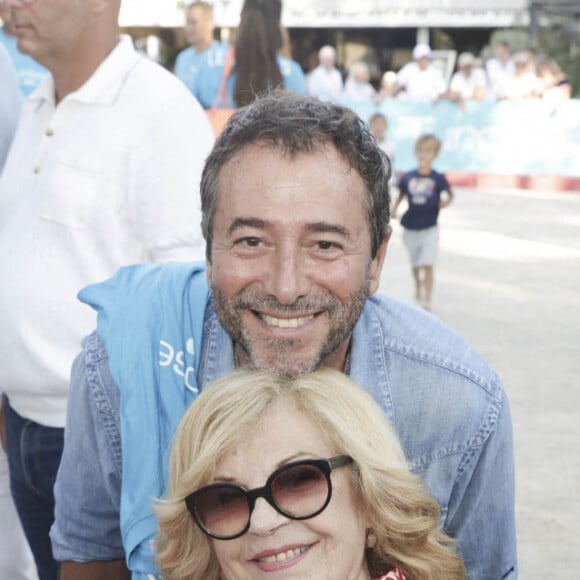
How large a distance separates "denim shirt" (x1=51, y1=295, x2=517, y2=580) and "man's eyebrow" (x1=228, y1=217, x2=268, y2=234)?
0.27 m

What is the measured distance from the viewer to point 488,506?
1930 mm

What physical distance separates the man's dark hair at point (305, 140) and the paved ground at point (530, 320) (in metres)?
2.55

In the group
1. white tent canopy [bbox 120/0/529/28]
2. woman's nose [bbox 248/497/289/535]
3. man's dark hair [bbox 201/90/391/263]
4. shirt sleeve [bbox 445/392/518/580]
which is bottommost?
white tent canopy [bbox 120/0/529/28]

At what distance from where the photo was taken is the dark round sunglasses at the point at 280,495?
164 cm

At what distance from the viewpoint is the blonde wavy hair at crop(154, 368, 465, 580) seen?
5.52 feet

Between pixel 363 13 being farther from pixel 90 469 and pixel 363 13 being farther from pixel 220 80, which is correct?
pixel 90 469

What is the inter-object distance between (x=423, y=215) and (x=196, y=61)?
2.07 m

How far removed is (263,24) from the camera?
5.49 meters

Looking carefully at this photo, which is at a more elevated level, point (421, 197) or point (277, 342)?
point (277, 342)

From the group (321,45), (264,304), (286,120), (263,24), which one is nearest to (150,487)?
(264,304)

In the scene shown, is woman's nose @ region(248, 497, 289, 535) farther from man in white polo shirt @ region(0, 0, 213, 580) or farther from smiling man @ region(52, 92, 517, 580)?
man in white polo shirt @ region(0, 0, 213, 580)

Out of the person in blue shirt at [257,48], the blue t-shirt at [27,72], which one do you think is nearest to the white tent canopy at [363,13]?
the blue t-shirt at [27,72]

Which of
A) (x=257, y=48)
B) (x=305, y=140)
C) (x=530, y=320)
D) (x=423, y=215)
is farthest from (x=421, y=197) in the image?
(x=305, y=140)

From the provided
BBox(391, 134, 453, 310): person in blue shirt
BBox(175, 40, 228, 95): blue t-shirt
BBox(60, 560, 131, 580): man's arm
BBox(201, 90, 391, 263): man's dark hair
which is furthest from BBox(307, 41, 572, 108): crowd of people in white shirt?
BBox(201, 90, 391, 263): man's dark hair
